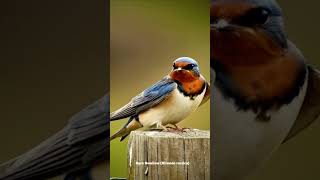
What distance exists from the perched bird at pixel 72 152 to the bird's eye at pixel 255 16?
1.00m

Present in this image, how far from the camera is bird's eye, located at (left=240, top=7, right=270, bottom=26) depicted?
9.04 feet

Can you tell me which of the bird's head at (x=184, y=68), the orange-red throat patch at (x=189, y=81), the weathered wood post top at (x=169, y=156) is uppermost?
the bird's head at (x=184, y=68)

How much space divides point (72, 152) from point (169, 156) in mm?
620

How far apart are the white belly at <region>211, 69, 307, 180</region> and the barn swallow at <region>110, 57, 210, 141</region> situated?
0.13 m

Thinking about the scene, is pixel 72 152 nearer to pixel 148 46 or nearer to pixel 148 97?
pixel 148 97

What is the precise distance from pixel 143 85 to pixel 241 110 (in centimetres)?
63

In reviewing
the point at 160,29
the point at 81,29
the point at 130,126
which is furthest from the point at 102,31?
the point at 130,126

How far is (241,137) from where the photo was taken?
2.71 m

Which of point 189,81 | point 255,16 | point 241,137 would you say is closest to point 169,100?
point 189,81

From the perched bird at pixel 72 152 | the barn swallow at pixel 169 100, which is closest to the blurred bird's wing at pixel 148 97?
the barn swallow at pixel 169 100

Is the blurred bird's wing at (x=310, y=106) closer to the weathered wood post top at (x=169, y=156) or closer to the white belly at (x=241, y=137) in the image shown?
the white belly at (x=241, y=137)

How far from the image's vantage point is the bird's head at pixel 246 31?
8.95 feet

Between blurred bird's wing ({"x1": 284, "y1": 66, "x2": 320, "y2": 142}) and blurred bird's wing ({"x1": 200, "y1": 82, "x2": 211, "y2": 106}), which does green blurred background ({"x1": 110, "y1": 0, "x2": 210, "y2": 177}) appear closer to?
blurred bird's wing ({"x1": 200, "y1": 82, "x2": 211, "y2": 106})

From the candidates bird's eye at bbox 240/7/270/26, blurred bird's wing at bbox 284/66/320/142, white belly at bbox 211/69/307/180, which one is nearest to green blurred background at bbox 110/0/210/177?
white belly at bbox 211/69/307/180
